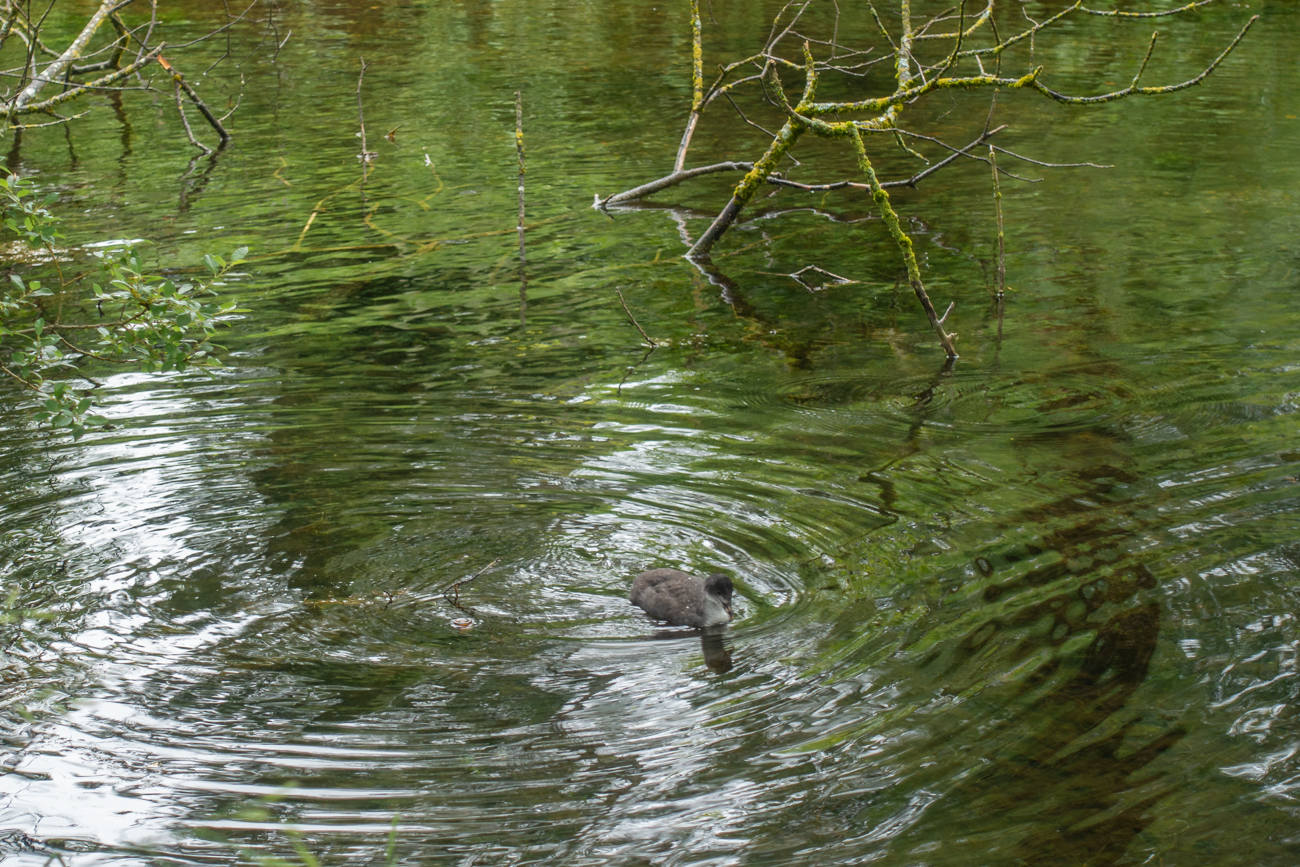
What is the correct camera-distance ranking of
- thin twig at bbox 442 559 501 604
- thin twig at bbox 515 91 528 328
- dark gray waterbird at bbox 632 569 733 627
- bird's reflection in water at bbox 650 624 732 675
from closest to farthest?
1. bird's reflection in water at bbox 650 624 732 675
2. dark gray waterbird at bbox 632 569 733 627
3. thin twig at bbox 442 559 501 604
4. thin twig at bbox 515 91 528 328

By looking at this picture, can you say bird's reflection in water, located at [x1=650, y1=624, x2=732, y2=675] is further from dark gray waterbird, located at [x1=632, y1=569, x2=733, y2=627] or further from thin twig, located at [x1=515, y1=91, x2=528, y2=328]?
thin twig, located at [x1=515, y1=91, x2=528, y2=328]

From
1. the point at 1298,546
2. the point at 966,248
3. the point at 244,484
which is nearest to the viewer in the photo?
the point at 1298,546

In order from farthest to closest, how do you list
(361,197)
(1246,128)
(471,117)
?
(471,117) → (1246,128) → (361,197)

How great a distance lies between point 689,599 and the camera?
5.77 metres

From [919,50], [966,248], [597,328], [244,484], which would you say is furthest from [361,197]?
[919,50]

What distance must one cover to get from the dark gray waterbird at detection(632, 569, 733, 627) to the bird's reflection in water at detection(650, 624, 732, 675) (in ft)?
0.12

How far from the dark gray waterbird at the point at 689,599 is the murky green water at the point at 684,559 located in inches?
6.5

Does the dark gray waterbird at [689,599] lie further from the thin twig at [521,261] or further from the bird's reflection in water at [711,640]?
the thin twig at [521,261]

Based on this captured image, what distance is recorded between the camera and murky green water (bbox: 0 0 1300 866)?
461cm

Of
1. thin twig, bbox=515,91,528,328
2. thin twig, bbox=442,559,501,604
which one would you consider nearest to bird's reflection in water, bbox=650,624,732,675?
thin twig, bbox=442,559,501,604

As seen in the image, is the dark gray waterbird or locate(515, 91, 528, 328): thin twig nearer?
the dark gray waterbird

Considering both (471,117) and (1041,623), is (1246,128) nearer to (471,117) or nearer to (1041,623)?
(471,117)

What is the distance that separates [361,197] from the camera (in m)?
15.9

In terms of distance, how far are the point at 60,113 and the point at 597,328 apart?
14004 mm
